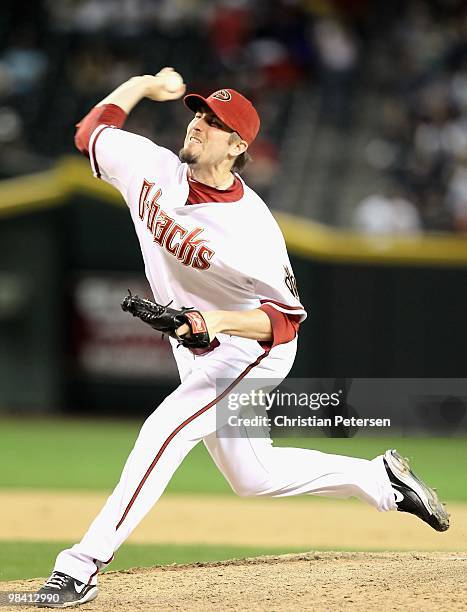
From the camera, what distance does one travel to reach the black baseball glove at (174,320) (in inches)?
163

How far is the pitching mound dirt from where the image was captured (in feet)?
13.9

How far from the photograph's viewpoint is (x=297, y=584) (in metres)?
4.64

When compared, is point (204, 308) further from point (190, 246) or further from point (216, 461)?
point (216, 461)

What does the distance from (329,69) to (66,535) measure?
324 inches

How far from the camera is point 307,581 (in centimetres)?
470

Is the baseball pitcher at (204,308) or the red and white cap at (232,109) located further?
the red and white cap at (232,109)

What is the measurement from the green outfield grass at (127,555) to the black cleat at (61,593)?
1.06 meters

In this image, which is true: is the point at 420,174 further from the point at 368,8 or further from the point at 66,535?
the point at 66,535

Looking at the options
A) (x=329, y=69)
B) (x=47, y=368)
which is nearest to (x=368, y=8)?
(x=329, y=69)

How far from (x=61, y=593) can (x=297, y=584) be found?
955mm

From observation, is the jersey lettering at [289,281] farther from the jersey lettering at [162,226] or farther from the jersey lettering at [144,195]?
the jersey lettering at [144,195]

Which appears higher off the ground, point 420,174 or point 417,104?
point 417,104

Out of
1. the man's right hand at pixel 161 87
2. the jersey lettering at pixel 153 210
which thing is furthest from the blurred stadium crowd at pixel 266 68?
the jersey lettering at pixel 153 210

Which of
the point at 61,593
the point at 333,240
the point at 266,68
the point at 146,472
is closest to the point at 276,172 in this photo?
the point at 333,240
